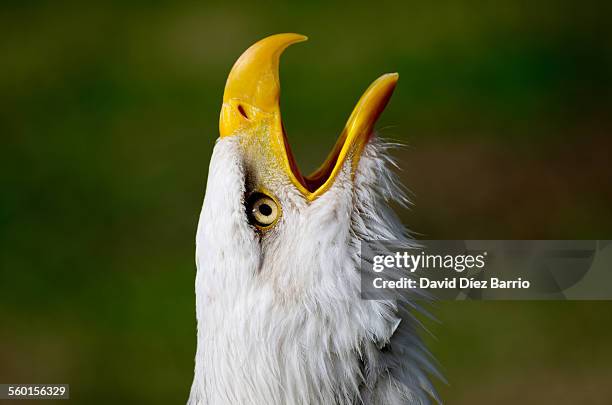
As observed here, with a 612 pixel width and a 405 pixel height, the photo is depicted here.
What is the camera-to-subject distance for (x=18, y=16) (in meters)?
4.99

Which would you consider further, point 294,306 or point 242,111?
point 242,111

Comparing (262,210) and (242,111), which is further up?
(242,111)

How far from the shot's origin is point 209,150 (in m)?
5.30

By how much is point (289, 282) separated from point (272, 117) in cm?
37

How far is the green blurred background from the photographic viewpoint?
175 inches

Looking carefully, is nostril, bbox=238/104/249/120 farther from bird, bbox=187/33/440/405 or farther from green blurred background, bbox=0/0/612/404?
green blurred background, bbox=0/0/612/404

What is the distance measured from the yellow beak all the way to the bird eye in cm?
7

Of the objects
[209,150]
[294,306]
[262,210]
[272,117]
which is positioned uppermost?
[209,150]

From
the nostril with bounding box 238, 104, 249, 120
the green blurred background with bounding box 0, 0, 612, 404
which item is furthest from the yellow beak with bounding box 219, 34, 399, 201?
the green blurred background with bounding box 0, 0, 612, 404

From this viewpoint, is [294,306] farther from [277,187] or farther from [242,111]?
[242,111]

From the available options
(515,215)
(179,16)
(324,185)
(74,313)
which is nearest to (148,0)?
(179,16)

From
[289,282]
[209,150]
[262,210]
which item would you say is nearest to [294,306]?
[289,282]

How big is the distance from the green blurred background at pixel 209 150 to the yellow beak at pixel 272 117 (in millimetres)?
2483

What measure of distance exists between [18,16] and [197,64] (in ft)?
3.54
